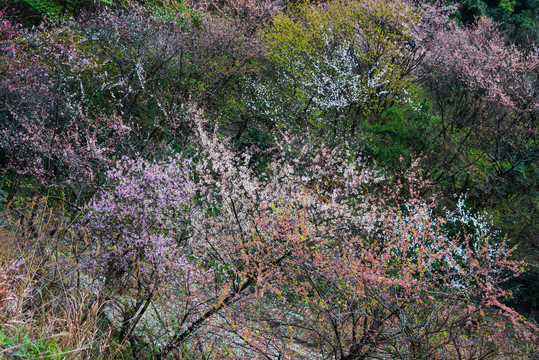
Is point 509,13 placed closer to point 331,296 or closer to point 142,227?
point 331,296

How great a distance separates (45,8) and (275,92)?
368 inches

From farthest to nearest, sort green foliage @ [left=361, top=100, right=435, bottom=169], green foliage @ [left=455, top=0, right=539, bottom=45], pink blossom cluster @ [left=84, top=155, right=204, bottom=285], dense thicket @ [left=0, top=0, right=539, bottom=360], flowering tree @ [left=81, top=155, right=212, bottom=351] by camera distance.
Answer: green foliage @ [left=455, top=0, right=539, bottom=45] < green foliage @ [left=361, top=100, right=435, bottom=169] < dense thicket @ [left=0, top=0, right=539, bottom=360] < pink blossom cluster @ [left=84, top=155, right=204, bottom=285] < flowering tree @ [left=81, top=155, right=212, bottom=351]

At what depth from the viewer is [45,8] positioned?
12898 mm

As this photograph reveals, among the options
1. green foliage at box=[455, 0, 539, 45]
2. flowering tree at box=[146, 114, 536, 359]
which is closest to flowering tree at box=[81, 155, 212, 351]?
flowering tree at box=[146, 114, 536, 359]

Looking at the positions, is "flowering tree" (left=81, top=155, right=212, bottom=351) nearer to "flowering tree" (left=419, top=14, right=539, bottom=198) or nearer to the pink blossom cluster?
the pink blossom cluster

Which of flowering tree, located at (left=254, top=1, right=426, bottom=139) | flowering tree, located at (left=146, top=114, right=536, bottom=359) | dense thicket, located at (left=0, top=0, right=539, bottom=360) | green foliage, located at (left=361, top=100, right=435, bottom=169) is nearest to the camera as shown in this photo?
flowering tree, located at (left=146, top=114, right=536, bottom=359)

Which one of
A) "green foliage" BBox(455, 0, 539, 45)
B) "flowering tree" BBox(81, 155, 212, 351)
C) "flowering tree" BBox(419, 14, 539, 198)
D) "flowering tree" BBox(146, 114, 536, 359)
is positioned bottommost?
"flowering tree" BBox(81, 155, 212, 351)

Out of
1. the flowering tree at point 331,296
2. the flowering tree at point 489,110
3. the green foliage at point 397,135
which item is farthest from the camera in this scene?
the flowering tree at point 489,110

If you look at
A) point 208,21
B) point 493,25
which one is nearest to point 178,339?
point 208,21

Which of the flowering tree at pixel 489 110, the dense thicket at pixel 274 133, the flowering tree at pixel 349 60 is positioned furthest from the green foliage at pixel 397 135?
the flowering tree at pixel 489 110

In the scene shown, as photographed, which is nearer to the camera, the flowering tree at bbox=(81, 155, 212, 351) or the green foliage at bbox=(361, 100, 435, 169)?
the flowering tree at bbox=(81, 155, 212, 351)

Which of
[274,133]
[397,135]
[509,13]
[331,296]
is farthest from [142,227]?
[509,13]

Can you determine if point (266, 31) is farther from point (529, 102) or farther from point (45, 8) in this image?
point (529, 102)

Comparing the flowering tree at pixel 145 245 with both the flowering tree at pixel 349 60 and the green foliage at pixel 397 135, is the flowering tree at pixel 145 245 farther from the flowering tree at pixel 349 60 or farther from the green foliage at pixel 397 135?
the flowering tree at pixel 349 60
